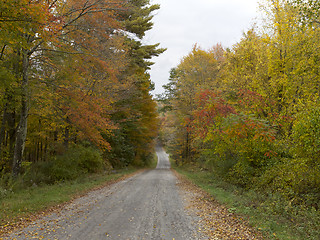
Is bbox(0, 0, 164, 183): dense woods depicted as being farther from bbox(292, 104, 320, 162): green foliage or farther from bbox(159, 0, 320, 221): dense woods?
bbox(292, 104, 320, 162): green foliage

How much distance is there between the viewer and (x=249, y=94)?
10891 millimetres

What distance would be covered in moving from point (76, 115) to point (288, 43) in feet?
34.6

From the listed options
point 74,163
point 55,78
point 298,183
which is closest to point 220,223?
point 298,183

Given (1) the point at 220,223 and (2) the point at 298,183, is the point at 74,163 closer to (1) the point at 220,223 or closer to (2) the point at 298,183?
(1) the point at 220,223

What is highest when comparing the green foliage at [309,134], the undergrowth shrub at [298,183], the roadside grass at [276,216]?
the green foliage at [309,134]

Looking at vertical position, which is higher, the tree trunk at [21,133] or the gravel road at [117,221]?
the tree trunk at [21,133]

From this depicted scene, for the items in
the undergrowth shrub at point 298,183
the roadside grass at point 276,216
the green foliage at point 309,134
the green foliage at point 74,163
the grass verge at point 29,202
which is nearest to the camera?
the roadside grass at point 276,216

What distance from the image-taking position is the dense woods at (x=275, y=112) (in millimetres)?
7432

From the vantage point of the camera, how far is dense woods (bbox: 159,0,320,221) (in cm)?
743

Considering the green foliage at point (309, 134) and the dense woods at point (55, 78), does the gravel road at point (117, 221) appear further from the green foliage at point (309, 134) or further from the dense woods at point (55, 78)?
the dense woods at point (55, 78)

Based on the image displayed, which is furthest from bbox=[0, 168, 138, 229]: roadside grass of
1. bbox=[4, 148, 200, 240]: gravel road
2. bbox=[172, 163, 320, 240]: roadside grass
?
bbox=[172, 163, 320, 240]: roadside grass

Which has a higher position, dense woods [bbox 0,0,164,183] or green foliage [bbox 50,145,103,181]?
dense woods [bbox 0,0,164,183]

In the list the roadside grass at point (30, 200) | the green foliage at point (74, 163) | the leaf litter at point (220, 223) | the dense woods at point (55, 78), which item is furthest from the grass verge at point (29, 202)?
the leaf litter at point (220, 223)

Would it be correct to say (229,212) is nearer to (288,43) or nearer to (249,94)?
(249,94)
